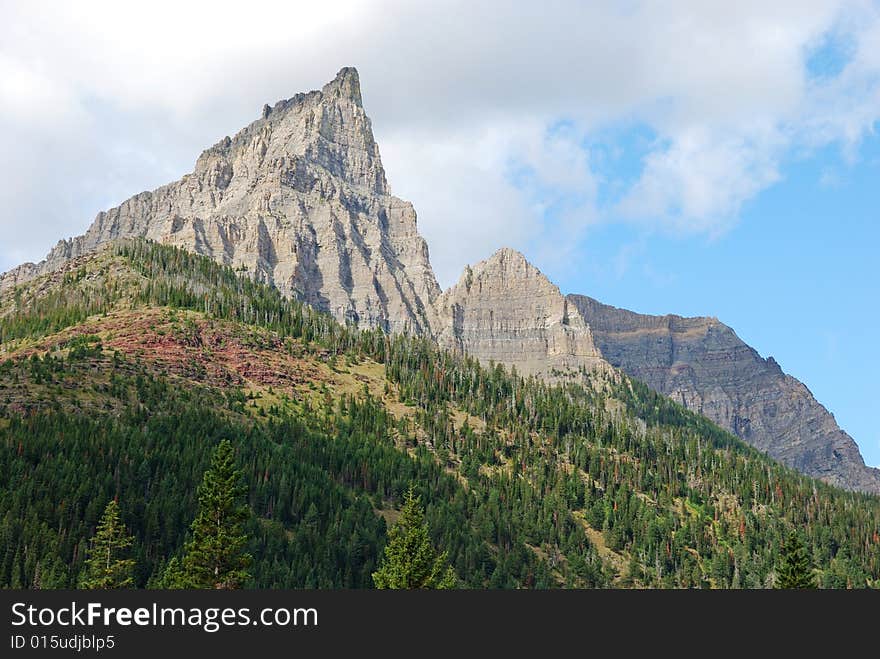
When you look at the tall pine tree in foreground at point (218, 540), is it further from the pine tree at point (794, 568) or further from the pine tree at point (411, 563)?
the pine tree at point (794, 568)

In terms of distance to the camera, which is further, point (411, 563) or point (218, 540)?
point (411, 563)

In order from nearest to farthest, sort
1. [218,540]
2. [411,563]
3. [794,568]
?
[218,540] → [411,563] → [794,568]

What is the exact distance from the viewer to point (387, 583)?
285 feet

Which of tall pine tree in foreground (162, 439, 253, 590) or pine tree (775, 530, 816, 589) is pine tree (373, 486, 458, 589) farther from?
pine tree (775, 530, 816, 589)

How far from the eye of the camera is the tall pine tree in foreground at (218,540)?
77062 mm

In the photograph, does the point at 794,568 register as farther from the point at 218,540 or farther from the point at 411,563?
the point at 218,540

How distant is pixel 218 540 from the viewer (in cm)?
7712

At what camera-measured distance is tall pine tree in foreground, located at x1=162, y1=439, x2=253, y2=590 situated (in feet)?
253

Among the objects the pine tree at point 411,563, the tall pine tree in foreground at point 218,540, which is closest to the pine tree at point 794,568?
the pine tree at point 411,563

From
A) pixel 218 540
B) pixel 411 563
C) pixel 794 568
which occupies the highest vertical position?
pixel 218 540

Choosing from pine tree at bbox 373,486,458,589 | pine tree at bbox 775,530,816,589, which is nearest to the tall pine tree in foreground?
pine tree at bbox 373,486,458,589

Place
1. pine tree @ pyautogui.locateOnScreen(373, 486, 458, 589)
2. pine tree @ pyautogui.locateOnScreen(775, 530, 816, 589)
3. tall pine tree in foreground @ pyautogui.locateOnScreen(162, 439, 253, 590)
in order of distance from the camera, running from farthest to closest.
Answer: pine tree @ pyautogui.locateOnScreen(775, 530, 816, 589), pine tree @ pyautogui.locateOnScreen(373, 486, 458, 589), tall pine tree in foreground @ pyautogui.locateOnScreen(162, 439, 253, 590)

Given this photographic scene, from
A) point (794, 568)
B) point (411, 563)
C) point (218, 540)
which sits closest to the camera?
point (218, 540)

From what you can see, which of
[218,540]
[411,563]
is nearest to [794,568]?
[411,563]
